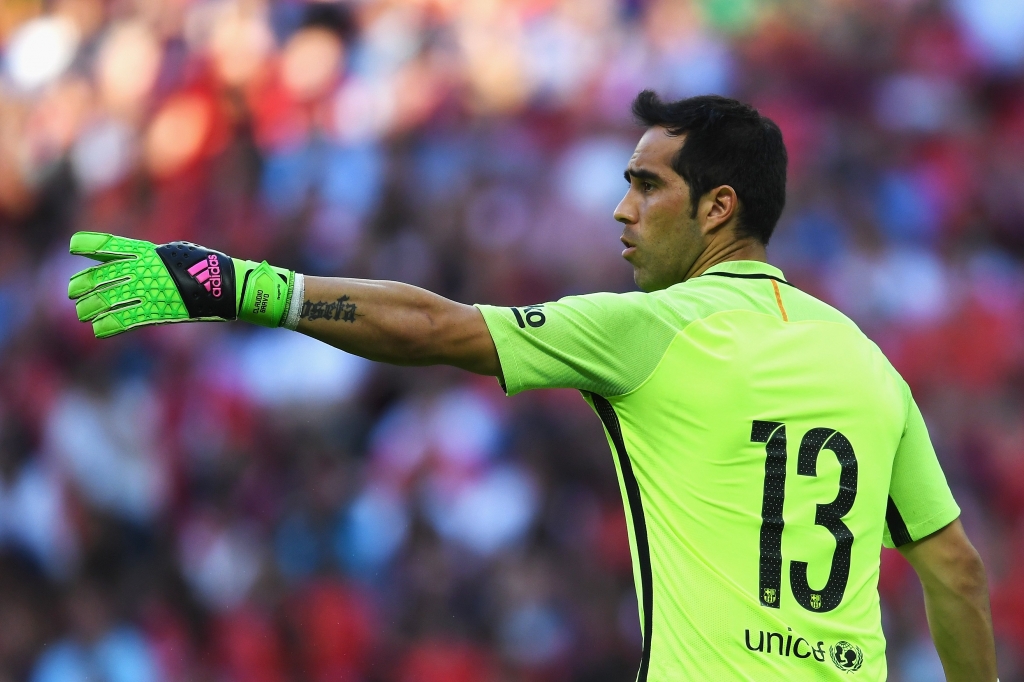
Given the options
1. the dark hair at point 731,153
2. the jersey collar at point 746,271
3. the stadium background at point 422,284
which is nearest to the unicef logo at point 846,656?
the jersey collar at point 746,271

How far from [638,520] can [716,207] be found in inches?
27.2

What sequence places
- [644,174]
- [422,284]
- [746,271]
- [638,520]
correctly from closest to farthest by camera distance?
[638,520] → [746,271] → [644,174] → [422,284]

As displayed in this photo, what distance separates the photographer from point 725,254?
232cm

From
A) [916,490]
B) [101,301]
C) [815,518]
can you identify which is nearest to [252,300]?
[101,301]

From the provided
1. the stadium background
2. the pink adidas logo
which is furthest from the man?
the stadium background

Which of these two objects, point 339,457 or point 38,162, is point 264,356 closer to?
point 339,457

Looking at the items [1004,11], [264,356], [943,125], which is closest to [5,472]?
[264,356]

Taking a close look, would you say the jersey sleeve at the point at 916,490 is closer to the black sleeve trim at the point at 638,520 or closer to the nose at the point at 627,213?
the black sleeve trim at the point at 638,520

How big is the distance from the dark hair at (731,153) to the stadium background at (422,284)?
2.37 metres

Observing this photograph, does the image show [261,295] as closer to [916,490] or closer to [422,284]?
[916,490]

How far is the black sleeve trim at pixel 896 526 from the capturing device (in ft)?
7.53

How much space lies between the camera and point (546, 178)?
5.09m

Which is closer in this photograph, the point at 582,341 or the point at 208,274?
the point at 208,274

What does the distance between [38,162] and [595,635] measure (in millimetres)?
3812
